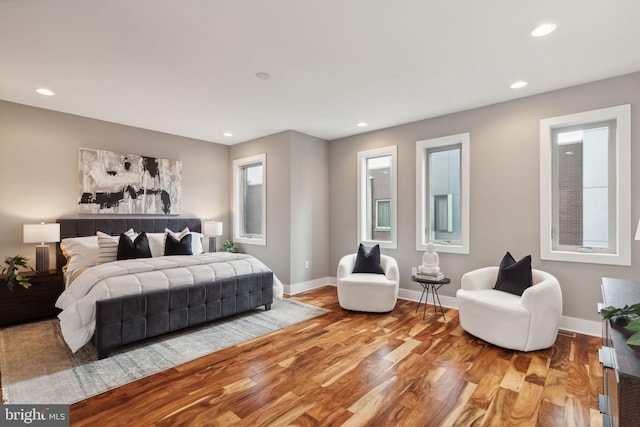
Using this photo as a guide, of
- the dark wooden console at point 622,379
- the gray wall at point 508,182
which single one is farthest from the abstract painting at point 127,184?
the dark wooden console at point 622,379

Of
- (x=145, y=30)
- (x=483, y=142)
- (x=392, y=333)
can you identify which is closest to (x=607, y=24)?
(x=483, y=142)

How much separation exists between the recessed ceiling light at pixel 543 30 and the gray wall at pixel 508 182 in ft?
4.64

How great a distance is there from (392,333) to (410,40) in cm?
283

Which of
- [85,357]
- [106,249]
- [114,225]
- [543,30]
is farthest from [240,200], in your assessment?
[543,30]

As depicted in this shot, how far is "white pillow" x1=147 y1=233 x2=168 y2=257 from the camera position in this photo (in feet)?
14.2

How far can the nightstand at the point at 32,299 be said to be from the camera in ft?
11.2

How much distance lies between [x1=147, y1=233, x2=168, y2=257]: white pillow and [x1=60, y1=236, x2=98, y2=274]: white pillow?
2.10ft

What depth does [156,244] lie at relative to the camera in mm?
4375

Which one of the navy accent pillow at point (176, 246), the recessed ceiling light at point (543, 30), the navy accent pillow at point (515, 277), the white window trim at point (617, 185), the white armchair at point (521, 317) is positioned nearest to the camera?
the recessed ceiling light at point (543, 30)

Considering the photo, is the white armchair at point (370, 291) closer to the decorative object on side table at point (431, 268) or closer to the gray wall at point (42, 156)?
the decorative object on side table at point (431, 268)

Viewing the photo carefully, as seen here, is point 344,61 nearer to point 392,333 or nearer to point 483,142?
point 483,142

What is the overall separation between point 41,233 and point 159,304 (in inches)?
77.5

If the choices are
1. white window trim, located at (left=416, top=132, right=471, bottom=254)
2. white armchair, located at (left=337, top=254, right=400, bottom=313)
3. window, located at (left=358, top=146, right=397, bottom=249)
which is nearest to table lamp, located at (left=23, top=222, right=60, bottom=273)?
white armchair, located at (left=337, top=254, right=400, bottom=313)

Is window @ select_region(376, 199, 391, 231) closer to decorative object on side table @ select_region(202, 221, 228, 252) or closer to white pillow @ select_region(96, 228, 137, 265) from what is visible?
decorative object on side table @ select_region(202, 221, 228, 252)
